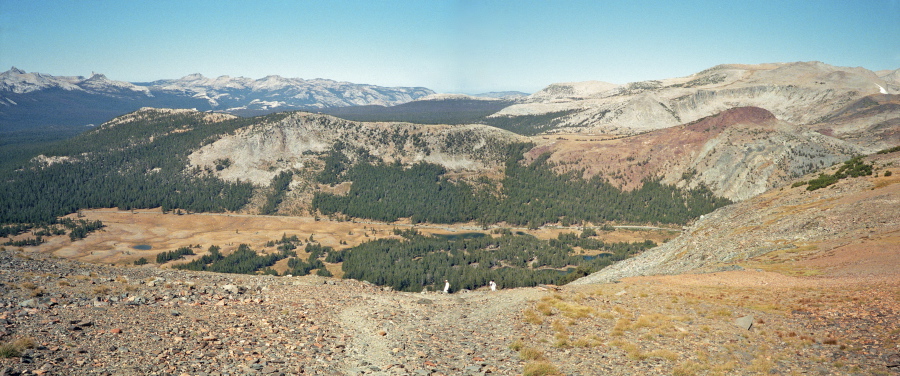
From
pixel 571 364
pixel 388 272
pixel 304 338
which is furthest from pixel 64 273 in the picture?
pixel 388 272

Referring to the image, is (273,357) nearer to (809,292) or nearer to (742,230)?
(809,292)

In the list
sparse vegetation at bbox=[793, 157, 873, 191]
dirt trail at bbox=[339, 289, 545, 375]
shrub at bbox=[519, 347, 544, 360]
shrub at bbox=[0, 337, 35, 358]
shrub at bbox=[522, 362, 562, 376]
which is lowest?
dirt trail at bbox=[339, 289, 545, 375]

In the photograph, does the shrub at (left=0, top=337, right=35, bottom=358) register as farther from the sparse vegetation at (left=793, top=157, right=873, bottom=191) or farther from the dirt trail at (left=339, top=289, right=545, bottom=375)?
the sparse vegetation at (left=793, top=157, right=873, bottom=191)

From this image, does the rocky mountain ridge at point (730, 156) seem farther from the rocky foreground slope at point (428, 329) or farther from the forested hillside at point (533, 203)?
the rocky foreground slope at point (428, 329)

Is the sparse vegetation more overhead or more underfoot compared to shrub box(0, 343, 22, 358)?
more overhead

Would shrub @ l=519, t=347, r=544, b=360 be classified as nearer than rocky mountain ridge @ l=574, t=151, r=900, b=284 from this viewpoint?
Yes

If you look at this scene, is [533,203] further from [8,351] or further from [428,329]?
[8,351]

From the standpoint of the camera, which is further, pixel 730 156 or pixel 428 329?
pixel 730 156

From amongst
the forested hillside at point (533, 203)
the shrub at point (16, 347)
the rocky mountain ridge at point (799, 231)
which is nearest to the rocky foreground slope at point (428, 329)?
the shrub at point (16, 347)

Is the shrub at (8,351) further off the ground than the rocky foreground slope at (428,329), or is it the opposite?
the shrub at (8,351)

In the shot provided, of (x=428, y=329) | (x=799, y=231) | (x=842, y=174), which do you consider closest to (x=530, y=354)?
(x=428, y=329)

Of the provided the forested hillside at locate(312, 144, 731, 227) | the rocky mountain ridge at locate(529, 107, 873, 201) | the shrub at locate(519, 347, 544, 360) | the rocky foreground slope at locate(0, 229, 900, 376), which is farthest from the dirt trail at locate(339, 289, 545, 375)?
the rocky mountain ridge at locate(529, 107, 873, 201)
